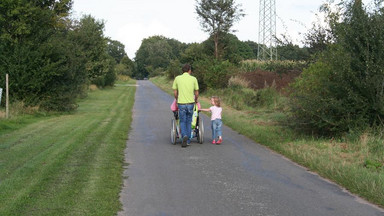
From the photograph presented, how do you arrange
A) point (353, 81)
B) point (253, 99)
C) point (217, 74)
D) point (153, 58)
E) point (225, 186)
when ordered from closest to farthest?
point (225, 186)
point (353, 81)
point (253, 99)
point (217, 74)
point (153, 58)

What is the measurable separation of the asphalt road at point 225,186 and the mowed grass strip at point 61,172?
0.35 meters

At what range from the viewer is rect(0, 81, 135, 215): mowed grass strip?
5664 millimetres

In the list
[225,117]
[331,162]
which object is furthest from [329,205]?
[225,117]

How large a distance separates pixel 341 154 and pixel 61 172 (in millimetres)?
5890

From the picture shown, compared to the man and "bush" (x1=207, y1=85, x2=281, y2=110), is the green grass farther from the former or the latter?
"bush" (x1=207, y1=85, x2=281, y2=110)

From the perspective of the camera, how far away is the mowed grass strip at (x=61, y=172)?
5664 mm

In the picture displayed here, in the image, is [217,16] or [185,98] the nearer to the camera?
[185,98]

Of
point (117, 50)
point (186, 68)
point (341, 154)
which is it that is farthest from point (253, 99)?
point (117, 50)

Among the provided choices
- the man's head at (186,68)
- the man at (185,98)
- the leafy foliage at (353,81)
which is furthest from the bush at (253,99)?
the man at (185,98)

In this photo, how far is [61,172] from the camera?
7691 mm

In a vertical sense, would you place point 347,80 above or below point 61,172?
above

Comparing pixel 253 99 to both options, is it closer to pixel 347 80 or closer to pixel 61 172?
pixel 347 80

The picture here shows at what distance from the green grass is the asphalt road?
0.86 ft

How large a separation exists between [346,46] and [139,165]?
248 inches
